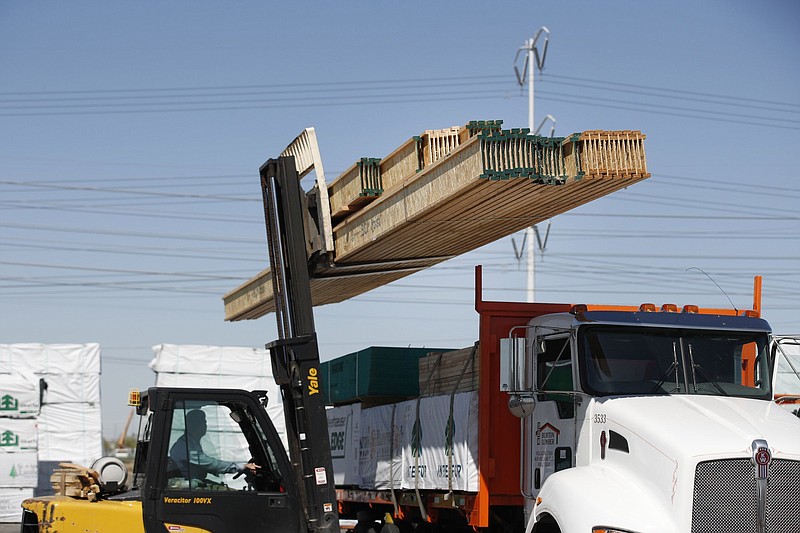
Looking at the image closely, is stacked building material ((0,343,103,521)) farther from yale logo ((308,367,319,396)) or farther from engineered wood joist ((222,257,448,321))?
yale logo ((308,367,319,396))

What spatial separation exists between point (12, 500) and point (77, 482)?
1351 centimetres

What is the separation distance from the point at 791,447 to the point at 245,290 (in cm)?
915

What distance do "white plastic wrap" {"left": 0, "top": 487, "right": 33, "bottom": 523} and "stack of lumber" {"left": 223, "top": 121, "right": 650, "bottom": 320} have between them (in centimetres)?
1118

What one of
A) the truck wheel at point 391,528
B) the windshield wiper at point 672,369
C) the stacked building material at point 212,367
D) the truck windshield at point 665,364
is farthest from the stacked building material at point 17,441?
the windshield wiper at point 672,369

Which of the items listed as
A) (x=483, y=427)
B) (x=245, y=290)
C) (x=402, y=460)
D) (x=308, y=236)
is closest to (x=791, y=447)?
(x=483, y=427)

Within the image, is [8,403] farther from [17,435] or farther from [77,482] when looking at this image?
[77,482]

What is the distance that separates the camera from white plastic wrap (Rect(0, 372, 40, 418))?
842 inches

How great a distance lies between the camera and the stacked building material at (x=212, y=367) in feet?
70.9

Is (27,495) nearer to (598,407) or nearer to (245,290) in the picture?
(245,290)

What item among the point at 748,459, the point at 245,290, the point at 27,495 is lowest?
the point at 27,495

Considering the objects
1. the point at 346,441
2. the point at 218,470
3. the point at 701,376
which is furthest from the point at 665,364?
the point at 346,441

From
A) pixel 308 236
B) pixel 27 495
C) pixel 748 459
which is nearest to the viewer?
pixel 748 459

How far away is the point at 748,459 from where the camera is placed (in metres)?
7.29

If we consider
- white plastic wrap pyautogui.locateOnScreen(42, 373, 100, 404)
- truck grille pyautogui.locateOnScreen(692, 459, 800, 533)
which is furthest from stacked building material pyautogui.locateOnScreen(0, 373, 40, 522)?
truck grille pyautogui.locateOnScreen(692, 459, 800, 533)
